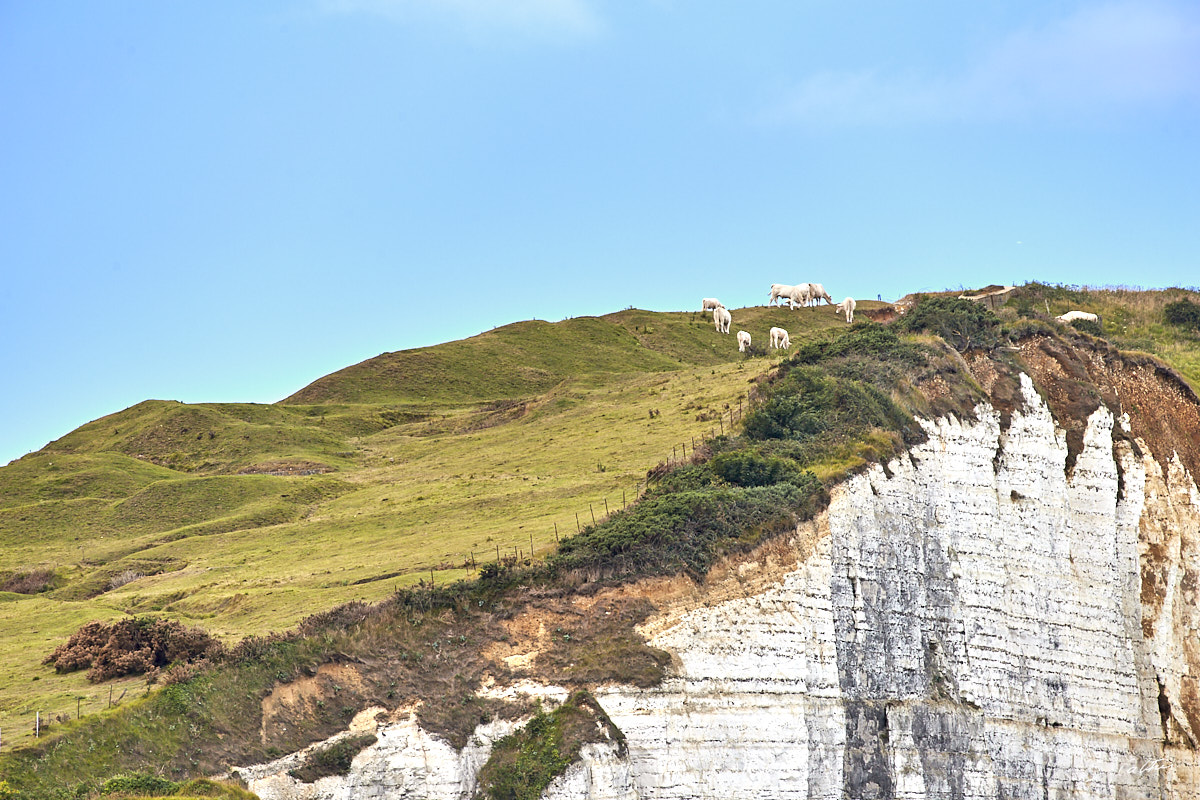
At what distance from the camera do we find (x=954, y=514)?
54969 mm

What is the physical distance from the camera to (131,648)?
48062 mm

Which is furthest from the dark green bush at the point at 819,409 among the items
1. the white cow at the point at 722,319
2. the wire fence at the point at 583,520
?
the white cow at the point at 722,319

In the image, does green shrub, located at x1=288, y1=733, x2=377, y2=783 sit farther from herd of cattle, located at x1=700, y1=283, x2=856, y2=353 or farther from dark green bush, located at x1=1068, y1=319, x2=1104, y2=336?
herd of cattle, located at x1=700, y1=283, x2=856, y2=353

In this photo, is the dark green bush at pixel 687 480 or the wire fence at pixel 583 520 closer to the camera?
the wire fence at pixel 583 520

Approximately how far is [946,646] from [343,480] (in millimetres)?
48613

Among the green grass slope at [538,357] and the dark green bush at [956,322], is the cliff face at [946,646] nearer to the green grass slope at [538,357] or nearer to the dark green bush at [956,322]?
the dark green bush at [956,322]

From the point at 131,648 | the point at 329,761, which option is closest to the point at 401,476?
the point at 131,648

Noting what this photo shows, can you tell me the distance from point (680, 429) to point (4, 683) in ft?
129

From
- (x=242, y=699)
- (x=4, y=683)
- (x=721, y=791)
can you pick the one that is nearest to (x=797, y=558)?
(x=721, y=791)

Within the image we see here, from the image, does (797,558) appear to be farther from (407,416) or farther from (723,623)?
(407,416)

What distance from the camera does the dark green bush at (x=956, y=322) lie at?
6512cm

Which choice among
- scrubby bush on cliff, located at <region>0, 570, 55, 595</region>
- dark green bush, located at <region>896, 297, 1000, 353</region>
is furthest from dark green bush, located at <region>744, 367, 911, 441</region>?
scrubby bush on cliff, located at <region>0, 570, 55, 595</region>

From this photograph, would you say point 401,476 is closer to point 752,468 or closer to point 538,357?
point 752,468

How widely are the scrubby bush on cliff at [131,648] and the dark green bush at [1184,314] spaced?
69996mm
